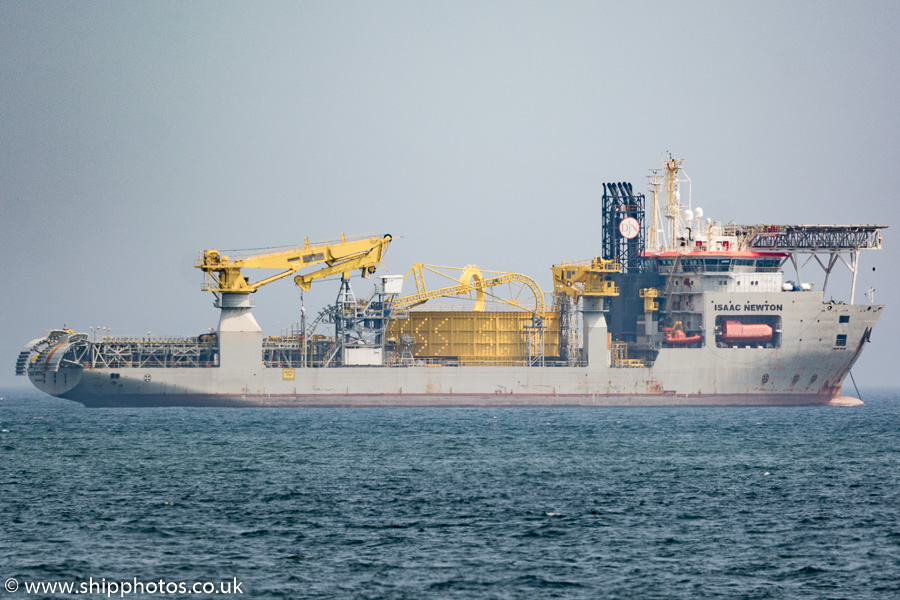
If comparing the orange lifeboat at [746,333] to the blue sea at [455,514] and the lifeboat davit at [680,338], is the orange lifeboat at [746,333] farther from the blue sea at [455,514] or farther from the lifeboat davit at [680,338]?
the blue sea at [455,514]

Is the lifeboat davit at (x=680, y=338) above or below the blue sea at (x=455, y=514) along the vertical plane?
above

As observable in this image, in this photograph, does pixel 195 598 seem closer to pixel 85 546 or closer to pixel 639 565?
pixel 85 546

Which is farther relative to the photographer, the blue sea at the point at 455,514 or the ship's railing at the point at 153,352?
the ship's railing at the point at 153,352

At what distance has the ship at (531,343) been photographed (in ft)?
266

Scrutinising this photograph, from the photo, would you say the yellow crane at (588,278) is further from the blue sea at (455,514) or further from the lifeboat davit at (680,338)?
the blue sea at (455,514)

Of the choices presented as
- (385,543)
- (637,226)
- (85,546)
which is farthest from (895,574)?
(637,226)

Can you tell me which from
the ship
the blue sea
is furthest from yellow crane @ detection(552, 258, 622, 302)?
the blue sea

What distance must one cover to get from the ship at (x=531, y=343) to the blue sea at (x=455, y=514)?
19.5 metres

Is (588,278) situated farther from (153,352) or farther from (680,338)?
(153,352)

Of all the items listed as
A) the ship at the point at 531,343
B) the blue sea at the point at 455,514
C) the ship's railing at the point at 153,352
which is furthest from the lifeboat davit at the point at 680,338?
the ship's railing at the point at 153,352

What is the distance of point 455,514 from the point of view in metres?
34.1

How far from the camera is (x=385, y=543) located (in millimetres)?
29797

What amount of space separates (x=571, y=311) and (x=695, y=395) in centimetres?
1173

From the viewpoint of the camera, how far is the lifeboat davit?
85562 mm
